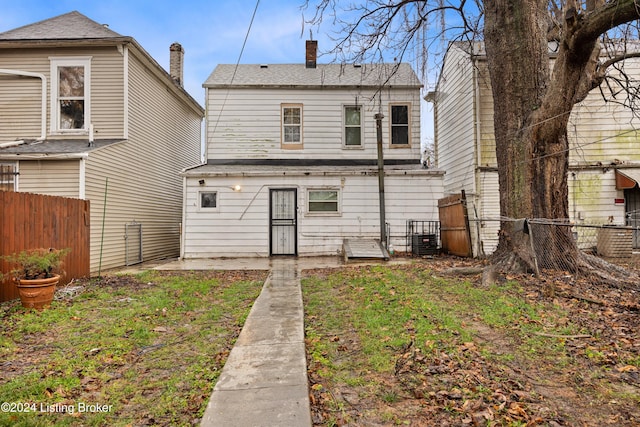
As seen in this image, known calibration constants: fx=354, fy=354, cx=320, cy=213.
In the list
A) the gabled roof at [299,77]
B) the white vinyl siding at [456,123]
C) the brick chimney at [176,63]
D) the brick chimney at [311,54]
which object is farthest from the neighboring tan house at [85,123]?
the white vinyl siding at [456,123]

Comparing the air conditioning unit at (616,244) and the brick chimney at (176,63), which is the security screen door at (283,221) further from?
the air conditioning unit at (616,244)

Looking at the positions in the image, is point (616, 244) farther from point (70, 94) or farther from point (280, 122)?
point (70, 94)

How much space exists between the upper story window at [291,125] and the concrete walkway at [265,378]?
8.54m

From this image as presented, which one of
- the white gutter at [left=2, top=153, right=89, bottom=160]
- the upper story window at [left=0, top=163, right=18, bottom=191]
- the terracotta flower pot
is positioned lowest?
the terracotta flower pot

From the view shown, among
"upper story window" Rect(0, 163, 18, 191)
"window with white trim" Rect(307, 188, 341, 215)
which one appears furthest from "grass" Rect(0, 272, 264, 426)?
"window with white trim" Rect(307, 188, 341, 215)

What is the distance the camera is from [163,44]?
51.0 feet

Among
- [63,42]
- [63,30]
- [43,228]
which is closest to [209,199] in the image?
[43,228]

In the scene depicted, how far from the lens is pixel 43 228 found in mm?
6508

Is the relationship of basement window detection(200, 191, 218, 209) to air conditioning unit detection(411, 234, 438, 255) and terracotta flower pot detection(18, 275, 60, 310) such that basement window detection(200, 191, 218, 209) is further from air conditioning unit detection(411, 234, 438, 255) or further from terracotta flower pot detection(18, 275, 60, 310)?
air conditioning unit detection(411, 234, 438, 255)

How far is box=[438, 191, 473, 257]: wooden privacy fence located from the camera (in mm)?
9711

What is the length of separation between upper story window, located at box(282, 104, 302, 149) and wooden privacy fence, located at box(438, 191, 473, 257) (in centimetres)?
541

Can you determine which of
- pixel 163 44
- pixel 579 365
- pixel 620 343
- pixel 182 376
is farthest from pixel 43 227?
pixel 163 44

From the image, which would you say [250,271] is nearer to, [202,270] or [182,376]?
[202,270]

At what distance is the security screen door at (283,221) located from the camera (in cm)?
1155
